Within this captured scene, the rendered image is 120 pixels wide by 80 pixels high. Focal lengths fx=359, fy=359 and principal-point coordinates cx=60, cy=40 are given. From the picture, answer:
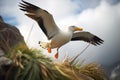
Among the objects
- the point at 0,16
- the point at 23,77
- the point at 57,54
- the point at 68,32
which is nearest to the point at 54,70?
the point at 23,77

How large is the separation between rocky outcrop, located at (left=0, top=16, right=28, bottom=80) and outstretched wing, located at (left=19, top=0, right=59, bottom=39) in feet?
1.10

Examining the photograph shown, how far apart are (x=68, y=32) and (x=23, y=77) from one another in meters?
1.69

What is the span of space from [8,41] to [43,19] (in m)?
0.90

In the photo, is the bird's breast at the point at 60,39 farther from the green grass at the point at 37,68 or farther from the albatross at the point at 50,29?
the green grass at the point at 37,68

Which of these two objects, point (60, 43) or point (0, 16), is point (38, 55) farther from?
point (0, 16)

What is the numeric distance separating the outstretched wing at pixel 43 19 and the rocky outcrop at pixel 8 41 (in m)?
0.34

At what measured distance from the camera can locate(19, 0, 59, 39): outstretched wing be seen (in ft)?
15.6

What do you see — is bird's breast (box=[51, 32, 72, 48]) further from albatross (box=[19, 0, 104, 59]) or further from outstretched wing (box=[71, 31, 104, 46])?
outstretched wing (box=[71, 31, 104, 46])

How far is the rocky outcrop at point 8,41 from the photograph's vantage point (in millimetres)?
3420

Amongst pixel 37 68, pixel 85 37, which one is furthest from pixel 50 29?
pixel 37 68

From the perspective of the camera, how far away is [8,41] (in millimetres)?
4277

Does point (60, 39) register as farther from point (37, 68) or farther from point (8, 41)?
point (37, 68)

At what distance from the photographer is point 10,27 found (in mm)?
4969

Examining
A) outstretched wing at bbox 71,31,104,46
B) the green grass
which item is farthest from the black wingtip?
the green grass
